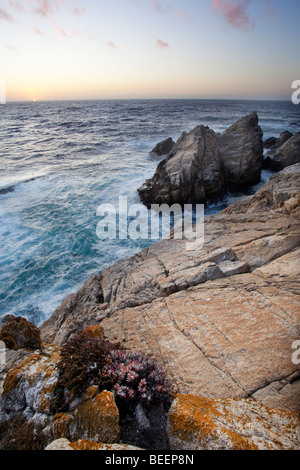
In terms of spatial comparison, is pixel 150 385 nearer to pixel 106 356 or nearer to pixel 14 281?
pixel 106 356

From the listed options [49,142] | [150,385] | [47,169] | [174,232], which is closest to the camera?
[150,385]

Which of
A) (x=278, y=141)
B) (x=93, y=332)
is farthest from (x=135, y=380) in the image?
(x=278, y=141)

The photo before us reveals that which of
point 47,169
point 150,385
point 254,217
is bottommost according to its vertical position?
point 150,385

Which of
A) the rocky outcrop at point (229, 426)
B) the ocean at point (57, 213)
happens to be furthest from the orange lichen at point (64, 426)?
the ocean at point (57, 213)

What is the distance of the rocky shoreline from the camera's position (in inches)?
137

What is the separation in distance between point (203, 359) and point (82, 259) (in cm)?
1149

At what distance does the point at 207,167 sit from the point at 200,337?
1898cm

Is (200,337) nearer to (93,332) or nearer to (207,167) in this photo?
(93,332)

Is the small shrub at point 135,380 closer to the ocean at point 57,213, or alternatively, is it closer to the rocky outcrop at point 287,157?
the ocean at point 57,213

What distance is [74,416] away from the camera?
12.3 ft

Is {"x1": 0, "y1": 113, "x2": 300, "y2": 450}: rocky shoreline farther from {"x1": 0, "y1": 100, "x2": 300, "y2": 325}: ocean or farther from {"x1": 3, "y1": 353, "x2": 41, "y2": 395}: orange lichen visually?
{"x1": 0, "y1": 100, "x2": 300, "y2": 325}: ocean

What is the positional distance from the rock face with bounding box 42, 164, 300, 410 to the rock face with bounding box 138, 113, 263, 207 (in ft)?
31.2
